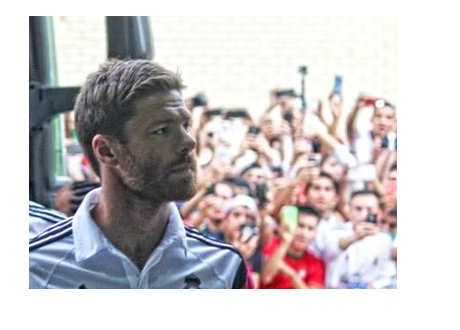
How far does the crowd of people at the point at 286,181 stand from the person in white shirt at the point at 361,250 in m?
0.01

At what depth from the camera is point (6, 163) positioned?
4363 mm

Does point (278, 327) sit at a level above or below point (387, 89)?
below

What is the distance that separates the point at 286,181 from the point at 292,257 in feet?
1.15

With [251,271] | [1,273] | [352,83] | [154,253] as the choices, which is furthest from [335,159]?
[1,273]

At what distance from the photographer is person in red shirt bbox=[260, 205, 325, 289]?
4.39 meters

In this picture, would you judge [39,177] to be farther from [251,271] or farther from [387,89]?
[387,89]

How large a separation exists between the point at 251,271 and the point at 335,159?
2.11 ft

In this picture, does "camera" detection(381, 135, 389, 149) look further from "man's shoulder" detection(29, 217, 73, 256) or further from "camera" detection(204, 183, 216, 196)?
"man's shoulder" detection(29, 217, 73, 256)

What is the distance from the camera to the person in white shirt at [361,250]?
4.41 m

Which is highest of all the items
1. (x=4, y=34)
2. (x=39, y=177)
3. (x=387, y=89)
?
(x=4, y=34)

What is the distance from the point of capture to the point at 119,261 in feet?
14.3

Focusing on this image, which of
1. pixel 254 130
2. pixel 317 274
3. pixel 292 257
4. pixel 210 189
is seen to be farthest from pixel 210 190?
pixel 317 274

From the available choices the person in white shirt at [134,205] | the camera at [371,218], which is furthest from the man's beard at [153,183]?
the camera at [371,218]

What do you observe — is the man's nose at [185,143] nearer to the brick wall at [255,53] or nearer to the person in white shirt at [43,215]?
the brick wall at [255,53]
